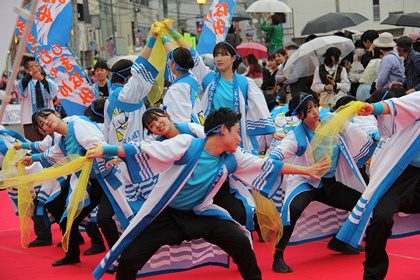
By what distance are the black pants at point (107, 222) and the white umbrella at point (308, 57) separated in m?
4.32

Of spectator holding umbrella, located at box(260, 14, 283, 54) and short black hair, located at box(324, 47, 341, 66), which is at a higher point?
spectator holding umbrella, located at box(260, 14, 283, 54)

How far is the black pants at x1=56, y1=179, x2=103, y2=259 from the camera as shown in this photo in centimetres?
504

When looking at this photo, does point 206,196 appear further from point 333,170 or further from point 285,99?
point 285,99

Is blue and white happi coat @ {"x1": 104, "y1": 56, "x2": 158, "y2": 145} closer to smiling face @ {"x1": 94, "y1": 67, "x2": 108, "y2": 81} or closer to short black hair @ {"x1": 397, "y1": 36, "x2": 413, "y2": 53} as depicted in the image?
smiling face @ {"x1": 94, "y1": 67, "x2": 108, "y2": 81}

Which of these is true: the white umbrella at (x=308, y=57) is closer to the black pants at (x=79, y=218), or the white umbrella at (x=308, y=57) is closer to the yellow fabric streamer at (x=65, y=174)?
the black pants at (x=79, y=218)

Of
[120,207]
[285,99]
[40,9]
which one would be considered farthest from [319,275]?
[285,99]

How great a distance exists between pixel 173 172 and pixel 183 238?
0.43 m

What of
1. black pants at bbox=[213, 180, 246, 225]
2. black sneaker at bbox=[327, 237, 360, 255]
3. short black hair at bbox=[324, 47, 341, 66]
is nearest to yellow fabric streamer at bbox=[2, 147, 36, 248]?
black pants at bbox=[213, 180, 246, 225]

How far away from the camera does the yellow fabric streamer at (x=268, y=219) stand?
4000mm

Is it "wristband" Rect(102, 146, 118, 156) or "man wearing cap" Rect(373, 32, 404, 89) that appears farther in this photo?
"man wearing cap" Rect(373, 32, 404, 89)

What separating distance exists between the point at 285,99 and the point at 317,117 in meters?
4.03

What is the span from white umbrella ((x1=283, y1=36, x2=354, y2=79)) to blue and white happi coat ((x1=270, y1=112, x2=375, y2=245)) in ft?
12.1

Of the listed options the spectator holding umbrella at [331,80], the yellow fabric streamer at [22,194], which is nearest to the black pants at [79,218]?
the yellow fabric streamer at [22,194]

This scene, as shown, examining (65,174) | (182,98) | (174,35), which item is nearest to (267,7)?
(174,35)
